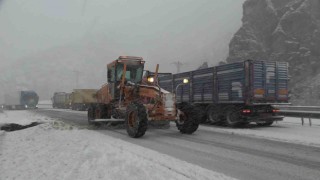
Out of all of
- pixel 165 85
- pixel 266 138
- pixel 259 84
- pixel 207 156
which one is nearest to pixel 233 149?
pixel 207 156

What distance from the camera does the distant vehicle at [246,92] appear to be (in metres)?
17.3

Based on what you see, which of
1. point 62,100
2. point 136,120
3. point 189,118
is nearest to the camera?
point 136,120

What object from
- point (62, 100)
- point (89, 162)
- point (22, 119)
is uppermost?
point (62, 100)

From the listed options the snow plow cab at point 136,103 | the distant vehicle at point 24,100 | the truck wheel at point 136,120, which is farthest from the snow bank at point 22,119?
the distant vehicle at point 24,100

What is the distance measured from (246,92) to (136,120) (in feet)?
20.9

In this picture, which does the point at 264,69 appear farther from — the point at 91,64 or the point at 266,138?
the point at 91,64

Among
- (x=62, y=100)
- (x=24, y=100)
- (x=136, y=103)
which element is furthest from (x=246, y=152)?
(x=62, y=100)

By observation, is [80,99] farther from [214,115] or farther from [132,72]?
[132,72]

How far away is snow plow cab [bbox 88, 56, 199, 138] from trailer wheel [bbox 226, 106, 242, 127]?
3.93 m

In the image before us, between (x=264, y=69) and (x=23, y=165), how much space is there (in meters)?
12.8

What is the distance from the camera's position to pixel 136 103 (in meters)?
13.6

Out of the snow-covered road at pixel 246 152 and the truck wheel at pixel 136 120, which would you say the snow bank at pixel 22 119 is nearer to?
the truck wheel at pixel 136 120

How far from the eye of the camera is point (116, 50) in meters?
198

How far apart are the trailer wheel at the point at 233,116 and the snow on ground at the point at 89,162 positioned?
25.3 feet
